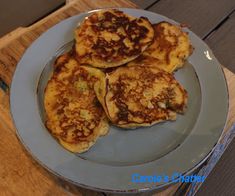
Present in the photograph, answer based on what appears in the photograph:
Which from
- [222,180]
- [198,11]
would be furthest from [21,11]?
[222,180]

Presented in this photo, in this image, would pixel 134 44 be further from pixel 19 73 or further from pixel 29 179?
pixel 29 179

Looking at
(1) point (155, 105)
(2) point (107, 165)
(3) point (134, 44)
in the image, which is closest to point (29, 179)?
(2) point (107, 165)

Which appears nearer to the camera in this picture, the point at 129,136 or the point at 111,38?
the point at 129,136

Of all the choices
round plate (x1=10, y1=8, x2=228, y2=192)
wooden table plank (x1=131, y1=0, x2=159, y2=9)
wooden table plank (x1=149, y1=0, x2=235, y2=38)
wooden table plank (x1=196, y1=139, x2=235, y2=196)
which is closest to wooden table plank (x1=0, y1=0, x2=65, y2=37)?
wooden table plank (x1=131, y1=0, x2=159, y2=9)

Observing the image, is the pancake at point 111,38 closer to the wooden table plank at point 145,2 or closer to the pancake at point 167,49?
the pancake at point 167,49

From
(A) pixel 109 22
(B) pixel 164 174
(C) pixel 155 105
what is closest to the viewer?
(B) pixel 164 174

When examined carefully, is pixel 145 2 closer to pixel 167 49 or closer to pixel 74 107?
pixel 167 49
